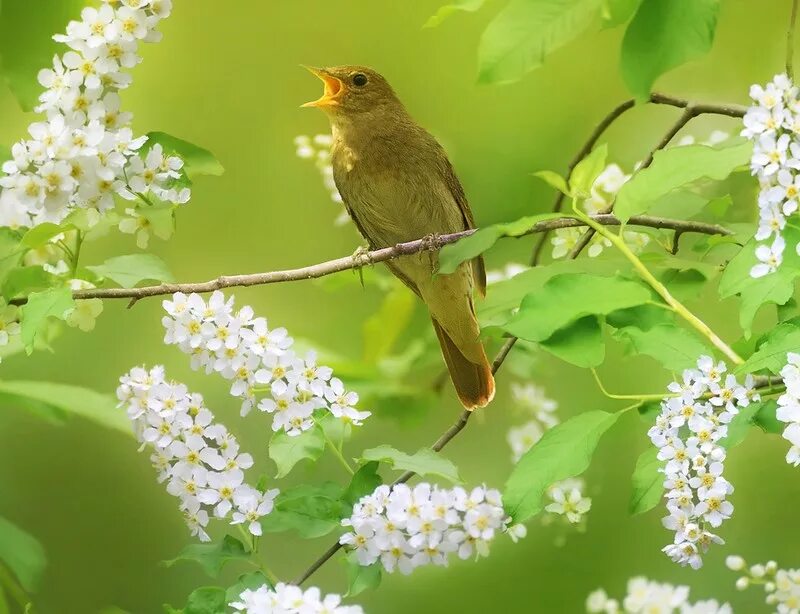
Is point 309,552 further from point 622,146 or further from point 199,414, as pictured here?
point 199,414

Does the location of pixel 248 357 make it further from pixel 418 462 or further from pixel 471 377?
pixel 471 377

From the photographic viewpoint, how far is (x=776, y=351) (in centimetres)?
132

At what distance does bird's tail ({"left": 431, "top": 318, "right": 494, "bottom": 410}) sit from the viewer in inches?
94.0

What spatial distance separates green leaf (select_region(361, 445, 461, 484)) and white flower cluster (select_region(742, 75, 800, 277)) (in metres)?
0.44

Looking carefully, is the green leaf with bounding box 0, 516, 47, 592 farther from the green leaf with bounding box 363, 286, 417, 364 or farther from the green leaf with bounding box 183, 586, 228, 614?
the green leaf with bounding box 363, 286, 417, 364

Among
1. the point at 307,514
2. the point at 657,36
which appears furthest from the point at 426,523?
the point at 657,36

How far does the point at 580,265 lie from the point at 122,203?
1835mm

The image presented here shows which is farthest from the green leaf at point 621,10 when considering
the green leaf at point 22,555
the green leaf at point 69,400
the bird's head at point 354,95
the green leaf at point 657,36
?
the green leaf at point 22,555

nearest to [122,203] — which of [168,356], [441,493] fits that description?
[168,356]

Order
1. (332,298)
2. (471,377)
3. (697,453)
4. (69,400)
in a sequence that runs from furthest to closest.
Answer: (332,298)
(471,377)
(69,400)
(697,453)

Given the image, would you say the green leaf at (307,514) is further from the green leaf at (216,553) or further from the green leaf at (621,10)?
the green leaf at (621,10)

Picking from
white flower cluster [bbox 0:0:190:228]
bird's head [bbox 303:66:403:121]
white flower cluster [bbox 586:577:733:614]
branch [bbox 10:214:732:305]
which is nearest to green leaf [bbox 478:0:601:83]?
branch [bbox 10:214:732:305]

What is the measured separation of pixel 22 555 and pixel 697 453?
47.8 inches

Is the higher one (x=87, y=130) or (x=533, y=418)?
(x=87, y=130)
